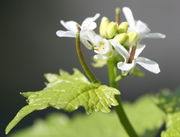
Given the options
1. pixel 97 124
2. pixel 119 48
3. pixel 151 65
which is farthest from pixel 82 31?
pixel 97 124

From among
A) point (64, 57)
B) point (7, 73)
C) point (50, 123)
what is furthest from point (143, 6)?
point (50, 123)

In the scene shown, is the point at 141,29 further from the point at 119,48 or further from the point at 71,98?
the point at 71,98

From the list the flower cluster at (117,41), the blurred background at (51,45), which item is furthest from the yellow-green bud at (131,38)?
the blurred background at (51,45)

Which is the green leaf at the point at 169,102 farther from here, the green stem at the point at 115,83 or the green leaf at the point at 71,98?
the green leaf at the point at 71,98

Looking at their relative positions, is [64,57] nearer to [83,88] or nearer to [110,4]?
[110,4]

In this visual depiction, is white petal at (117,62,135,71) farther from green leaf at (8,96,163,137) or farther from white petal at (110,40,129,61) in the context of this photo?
green leaf at (8,96,163,137)

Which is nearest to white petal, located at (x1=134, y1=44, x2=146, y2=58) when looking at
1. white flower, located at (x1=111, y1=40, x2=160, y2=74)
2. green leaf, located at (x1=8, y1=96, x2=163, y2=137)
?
white flower, located at (x1=111, y1=40, x2=160, y2=74)
